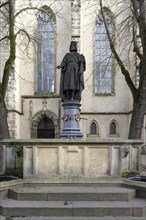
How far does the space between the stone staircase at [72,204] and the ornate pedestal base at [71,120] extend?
5.59 feet

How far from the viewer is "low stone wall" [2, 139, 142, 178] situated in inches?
293

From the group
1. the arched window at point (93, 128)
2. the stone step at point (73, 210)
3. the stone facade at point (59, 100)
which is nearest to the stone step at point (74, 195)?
the stone step at point (73, 210)

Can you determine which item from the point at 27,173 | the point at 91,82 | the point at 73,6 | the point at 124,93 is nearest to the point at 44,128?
the point at 91,82

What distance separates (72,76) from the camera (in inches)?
337

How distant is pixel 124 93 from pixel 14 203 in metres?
16.8

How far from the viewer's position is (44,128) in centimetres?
2314

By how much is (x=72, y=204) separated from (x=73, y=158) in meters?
1.55

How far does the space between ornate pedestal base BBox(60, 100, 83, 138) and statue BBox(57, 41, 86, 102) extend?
Answer: 21 centimetres

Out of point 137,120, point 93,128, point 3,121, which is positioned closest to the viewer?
point 137,120

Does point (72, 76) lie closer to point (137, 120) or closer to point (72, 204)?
point (72, 204)

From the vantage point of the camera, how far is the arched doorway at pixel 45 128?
22844 mm

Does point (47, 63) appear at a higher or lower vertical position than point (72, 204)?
higher

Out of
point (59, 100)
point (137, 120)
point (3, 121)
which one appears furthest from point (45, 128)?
point (137, 120)

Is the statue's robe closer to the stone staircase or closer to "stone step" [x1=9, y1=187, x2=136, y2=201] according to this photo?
the stone staircase
